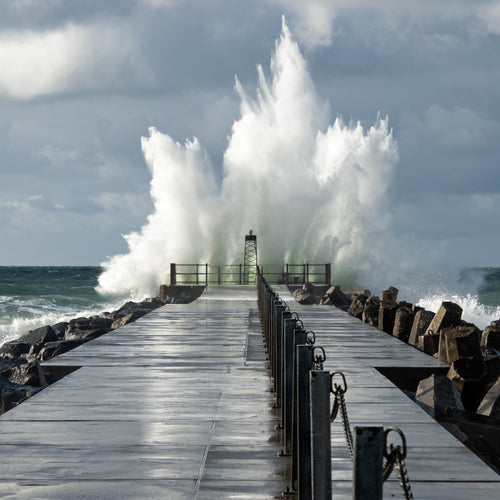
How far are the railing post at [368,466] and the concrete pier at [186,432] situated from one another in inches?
75.8

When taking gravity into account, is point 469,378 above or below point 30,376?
above

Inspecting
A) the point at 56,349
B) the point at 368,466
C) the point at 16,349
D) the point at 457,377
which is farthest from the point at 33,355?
the point at 368,466

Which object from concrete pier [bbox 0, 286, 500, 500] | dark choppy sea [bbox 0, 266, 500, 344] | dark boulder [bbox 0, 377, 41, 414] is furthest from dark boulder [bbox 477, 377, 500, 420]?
dark choppy sea [bbox 0, 266, 500, 344]

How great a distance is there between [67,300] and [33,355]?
40.7m

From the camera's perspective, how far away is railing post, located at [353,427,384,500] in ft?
6.32

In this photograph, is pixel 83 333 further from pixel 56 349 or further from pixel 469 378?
pixel 469 378

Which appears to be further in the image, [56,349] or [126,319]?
[126,319]

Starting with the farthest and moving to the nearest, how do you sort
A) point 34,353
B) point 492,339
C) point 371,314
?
point 371,314, point 34,353, point 492,339

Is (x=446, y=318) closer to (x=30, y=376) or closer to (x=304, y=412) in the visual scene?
(x=30, y=376)

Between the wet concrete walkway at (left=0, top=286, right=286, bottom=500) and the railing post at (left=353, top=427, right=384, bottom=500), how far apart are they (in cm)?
200

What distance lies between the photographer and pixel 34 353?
1598cm

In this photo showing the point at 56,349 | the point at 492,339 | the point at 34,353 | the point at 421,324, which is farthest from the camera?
the point at 34,353

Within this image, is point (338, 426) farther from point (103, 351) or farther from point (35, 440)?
point (103, 351)

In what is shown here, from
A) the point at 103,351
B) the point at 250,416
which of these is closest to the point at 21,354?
the point at 103,351
